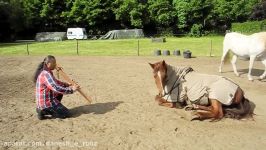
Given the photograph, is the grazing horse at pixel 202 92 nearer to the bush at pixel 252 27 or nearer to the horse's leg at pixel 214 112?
the horse's leg at pixel 214 112

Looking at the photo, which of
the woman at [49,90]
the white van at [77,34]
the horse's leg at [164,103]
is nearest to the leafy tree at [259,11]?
the white van at [77,34]

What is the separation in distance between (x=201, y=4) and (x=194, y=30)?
12.8 feet

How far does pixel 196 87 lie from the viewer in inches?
282

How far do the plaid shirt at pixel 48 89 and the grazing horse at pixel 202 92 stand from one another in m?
1.90

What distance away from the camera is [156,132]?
6.18 m

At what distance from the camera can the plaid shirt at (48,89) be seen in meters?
6.58

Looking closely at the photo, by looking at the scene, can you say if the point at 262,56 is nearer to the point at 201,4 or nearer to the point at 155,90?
the point at 155,90

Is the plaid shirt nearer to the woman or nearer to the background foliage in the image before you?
the woman

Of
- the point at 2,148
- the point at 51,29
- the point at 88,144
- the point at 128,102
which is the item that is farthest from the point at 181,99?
the point at 51,29

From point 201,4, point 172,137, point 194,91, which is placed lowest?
point 172,137

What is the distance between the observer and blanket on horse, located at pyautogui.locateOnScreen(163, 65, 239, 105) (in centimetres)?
682

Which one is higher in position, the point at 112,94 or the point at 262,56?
the point at 262,56

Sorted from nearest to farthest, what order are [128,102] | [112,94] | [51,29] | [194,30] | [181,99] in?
[181,99] < [128,102] < [112,94] < [194,30] < [51,29]

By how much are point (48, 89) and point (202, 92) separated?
3024mm
